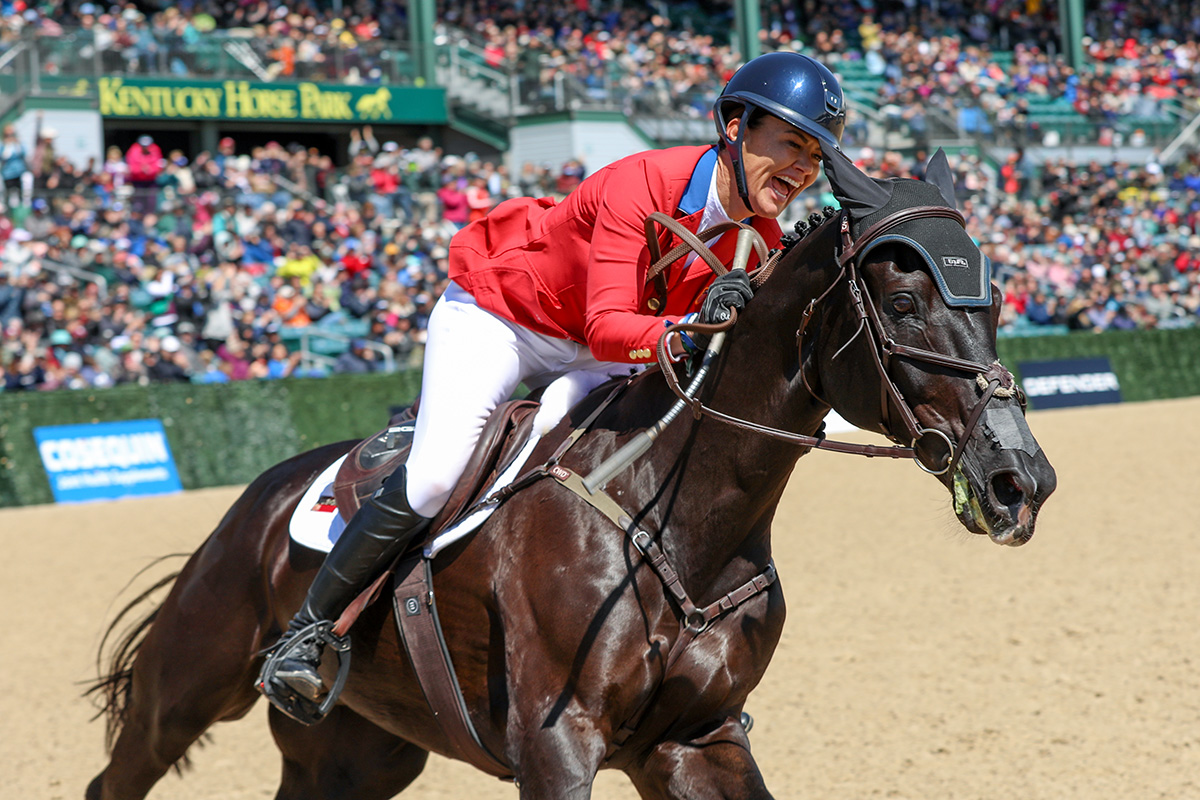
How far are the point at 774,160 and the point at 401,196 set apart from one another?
52.4ft

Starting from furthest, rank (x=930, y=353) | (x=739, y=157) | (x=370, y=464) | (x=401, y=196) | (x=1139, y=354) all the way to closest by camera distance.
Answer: (x=1139, y=354) < (x=401, y=196) < (x=370, y=464) < (x=739, y=157) < (x=930, y=353)

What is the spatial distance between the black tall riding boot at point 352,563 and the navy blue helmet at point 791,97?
1.24 meters

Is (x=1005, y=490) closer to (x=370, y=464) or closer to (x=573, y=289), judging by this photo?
(x=573, y=289)

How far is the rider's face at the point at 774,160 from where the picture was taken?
10.2 ft

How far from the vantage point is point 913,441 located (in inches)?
102

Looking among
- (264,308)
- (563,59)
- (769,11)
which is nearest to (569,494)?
(264,308)

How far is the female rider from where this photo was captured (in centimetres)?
305

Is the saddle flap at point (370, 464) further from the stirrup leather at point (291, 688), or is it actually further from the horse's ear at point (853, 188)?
the horse's ear at point (853, 188)

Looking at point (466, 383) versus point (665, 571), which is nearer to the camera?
point (665, 571)

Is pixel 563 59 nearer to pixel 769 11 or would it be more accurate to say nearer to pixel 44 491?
pixel 769 11

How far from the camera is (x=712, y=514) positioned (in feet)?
10.1

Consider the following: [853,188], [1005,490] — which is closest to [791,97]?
[853,188]

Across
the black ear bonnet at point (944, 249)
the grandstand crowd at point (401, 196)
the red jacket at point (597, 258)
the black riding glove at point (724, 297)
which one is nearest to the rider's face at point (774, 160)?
the red jacket at point (597, 258)

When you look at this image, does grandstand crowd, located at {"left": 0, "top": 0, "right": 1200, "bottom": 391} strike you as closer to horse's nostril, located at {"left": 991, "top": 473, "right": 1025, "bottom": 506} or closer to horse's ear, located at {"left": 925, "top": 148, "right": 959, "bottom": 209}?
horse's ear, located at {"left": 925, "top": 148, "right": 959, "bottom": 209}
